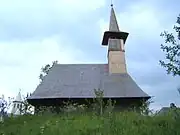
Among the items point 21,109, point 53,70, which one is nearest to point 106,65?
point 53,70

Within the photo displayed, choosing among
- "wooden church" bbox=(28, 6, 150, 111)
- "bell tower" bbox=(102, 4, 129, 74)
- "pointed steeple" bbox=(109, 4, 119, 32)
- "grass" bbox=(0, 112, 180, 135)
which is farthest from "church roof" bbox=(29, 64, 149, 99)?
"grass" bbox=(0, 112, 180, 135)

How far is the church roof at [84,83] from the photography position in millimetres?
26453

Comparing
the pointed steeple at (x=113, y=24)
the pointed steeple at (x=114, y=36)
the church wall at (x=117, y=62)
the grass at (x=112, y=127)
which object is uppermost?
the pointed steeple at (x=113, y=24)

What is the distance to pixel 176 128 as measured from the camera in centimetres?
620

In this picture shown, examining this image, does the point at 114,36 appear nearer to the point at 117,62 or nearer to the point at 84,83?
the point at 117,62

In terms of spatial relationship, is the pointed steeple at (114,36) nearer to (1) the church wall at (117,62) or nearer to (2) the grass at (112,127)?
(1) the church wall at (117,62)

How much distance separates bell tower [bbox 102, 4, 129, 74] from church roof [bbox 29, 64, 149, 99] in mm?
782

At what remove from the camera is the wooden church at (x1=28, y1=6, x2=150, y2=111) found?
1034 inches

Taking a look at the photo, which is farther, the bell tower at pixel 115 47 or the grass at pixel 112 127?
the bell tower at pixel 115 47

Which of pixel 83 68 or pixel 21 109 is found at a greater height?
pixel 83 68

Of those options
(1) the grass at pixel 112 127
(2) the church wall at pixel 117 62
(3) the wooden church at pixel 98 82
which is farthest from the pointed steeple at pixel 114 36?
(1) the grass at pixel 112 127

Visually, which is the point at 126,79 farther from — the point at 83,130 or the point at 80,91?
the point at 83,130

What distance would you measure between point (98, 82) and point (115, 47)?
4906 mm

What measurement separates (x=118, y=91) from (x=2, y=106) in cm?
1425
